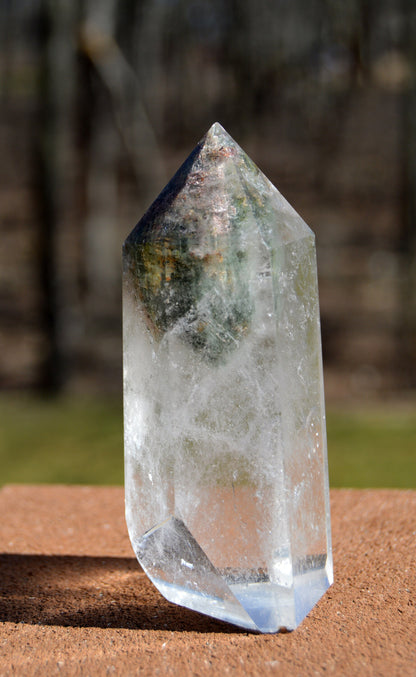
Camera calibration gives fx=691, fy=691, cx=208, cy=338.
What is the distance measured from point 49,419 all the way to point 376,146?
262cm

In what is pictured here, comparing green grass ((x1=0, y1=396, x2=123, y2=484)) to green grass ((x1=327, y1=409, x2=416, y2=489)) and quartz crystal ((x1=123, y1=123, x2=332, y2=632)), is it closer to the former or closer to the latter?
green grass ((x1=327, y1=409, x2=416, y2=489))

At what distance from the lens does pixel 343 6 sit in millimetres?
4359

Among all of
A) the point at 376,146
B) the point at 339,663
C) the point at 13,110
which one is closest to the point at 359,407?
the point at 376,146

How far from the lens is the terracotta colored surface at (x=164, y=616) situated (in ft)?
3.57

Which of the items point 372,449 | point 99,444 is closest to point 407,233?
point 372,449

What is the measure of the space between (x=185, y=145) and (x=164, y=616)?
142 inches

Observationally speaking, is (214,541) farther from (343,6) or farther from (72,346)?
(343,6)

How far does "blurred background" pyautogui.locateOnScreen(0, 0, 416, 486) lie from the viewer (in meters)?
4.27

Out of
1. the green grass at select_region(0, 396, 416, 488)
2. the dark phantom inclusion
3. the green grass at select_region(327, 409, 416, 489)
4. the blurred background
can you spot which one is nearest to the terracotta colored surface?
the dark phantom inclusion

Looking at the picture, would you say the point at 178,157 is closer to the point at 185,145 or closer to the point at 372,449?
the point at 185,145

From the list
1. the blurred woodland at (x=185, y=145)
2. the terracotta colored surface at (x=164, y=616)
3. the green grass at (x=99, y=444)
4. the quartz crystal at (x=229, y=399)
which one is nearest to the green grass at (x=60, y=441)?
the green grass at (x=99, y=444)

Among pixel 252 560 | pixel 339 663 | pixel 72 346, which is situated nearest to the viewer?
pixel 339 663

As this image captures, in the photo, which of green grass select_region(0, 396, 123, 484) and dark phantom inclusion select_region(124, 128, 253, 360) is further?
green grass select_region(0, 396, 123, 484)

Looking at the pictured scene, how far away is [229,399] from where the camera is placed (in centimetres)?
119
